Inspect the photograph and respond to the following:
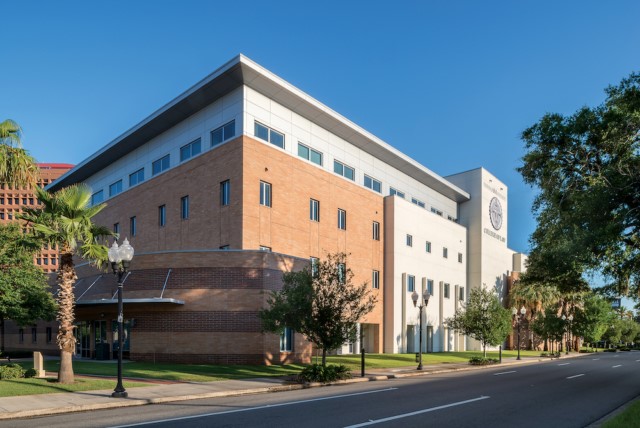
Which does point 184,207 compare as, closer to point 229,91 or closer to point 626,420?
point 229,91

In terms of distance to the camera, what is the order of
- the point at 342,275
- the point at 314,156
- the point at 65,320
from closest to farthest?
the point at 65,320
the point at 342,275
the point at 314,156

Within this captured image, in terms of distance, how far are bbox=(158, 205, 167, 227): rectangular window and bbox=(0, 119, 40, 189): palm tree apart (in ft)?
56.8

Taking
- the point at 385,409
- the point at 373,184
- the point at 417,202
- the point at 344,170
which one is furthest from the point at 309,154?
the point at 385,409

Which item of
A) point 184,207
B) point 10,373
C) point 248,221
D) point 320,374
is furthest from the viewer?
point 184,207

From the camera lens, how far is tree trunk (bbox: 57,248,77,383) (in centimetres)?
1955

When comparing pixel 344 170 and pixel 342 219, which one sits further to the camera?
pixel 344 170

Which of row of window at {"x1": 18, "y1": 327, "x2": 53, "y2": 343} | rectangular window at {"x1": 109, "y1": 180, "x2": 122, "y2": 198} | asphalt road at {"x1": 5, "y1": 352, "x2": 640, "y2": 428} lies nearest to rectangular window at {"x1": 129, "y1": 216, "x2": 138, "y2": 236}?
rectangular window at {"x1": 109, "y1": 180, "x2": 122, "y2": 198}

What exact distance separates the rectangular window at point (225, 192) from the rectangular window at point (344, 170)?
1018 cm

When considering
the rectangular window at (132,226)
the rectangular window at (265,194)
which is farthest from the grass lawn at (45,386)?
the rectangular window at (132,226)

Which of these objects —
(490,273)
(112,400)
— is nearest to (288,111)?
(112,400)

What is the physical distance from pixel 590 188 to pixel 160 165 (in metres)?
30.5

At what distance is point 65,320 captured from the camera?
19938 mm

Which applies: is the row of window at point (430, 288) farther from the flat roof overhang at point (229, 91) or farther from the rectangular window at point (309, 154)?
the rectangular window at point (309, 154)

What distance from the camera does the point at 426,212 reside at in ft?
170
